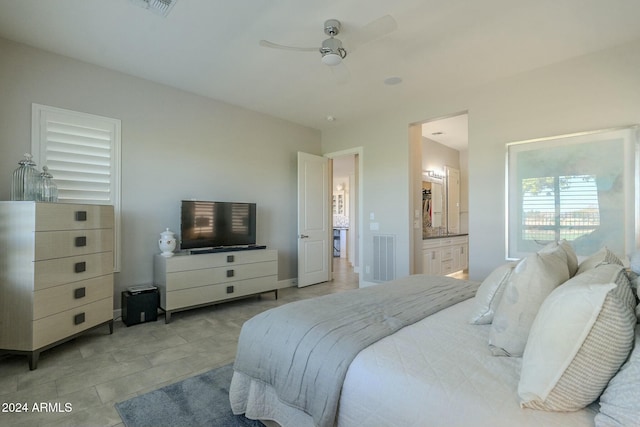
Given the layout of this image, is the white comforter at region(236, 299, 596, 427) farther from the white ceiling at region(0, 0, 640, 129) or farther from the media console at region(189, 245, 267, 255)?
the media console at region(189, 245, 267, 255)

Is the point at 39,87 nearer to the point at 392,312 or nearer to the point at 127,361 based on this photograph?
the point at 127,361

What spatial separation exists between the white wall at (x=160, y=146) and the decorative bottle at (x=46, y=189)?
1.64 ft

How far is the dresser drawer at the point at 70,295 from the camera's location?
2.42m

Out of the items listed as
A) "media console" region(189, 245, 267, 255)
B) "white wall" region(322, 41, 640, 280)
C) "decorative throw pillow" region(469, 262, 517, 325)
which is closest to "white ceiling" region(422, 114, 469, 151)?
"white wall" region(322, 41, 640, 280)

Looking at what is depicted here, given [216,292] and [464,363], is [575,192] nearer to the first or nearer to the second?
[464,363]

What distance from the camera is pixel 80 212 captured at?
2758 mm

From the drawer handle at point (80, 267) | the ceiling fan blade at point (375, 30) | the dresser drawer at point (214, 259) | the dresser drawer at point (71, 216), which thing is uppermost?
the ceiling fan blade at point (375, 30)

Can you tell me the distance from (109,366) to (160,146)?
2.48 m

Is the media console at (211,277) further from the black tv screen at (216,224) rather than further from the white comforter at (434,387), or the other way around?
the white comforter at (434,387)

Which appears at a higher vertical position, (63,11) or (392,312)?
(63,11)

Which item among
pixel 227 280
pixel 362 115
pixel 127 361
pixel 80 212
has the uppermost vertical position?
pixel 362 115

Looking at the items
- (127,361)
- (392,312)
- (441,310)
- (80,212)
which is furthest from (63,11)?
(441,310)

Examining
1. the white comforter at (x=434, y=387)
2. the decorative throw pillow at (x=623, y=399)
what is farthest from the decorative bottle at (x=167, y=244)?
the decorative throw pillow at (x=623, y=399)

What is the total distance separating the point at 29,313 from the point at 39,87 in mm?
2165
